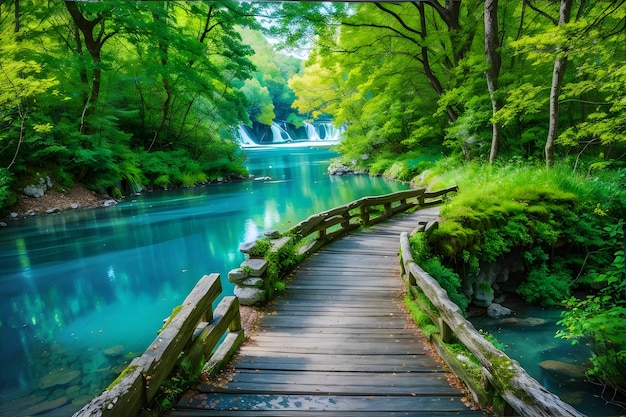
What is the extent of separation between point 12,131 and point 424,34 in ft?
54.8

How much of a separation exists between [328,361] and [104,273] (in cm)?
857

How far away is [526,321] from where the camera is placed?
7.59 m

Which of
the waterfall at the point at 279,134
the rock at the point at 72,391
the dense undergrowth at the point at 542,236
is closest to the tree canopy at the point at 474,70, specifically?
the dense undergrowth at the point at 542,236

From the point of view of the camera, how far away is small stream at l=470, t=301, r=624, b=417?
17.1 ft

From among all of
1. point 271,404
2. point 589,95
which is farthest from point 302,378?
point 589,95

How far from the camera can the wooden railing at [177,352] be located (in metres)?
2.37

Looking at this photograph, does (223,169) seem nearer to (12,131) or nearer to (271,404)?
(12,131)

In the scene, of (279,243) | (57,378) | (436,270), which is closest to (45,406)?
(57,378)

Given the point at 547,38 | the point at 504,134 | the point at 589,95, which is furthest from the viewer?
the point at 504,134

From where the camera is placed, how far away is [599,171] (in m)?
11.1

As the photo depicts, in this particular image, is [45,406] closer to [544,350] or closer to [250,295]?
[250,295]

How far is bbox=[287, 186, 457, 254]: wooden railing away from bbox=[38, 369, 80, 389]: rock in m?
3.84

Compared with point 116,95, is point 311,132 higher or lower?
lower

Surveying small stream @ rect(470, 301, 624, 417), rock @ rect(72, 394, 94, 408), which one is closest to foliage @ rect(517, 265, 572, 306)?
small stream @ rect(470, 301, 624, 417)
